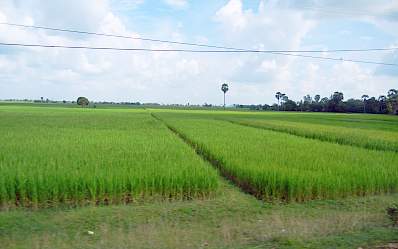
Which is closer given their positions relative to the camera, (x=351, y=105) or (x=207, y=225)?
(x=207, y=225)

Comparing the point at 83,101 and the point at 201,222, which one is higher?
A: the point at 83,101

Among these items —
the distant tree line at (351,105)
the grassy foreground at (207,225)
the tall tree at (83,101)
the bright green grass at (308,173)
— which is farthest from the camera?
the tall tree at (83,101)

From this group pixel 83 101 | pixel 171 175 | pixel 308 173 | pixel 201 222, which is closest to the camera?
pixel 201 222

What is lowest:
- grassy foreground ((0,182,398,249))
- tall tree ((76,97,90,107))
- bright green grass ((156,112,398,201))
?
grassy foreground ((0,182,398,249))

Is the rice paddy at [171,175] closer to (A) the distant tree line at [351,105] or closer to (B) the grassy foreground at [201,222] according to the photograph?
(B) the grassy foreground at [201,222]

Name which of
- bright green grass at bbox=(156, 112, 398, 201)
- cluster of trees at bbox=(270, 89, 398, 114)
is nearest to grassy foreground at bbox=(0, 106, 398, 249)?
bright green grass at bbox=(156, 112, 398, 201)

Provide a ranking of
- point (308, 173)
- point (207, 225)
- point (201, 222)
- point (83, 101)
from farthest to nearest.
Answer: point (83, 101), point (308, 173), point (201, 222), point (207, 225)

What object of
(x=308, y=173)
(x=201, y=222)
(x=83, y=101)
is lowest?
(x=201, y=222)

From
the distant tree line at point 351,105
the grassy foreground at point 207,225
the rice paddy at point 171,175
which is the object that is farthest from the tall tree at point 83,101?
the grassy foreground at point 207,225

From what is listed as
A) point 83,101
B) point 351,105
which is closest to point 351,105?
point 351,105

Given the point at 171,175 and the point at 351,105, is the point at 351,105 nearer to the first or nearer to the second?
the point at 351,105

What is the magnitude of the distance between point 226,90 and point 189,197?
123 meters

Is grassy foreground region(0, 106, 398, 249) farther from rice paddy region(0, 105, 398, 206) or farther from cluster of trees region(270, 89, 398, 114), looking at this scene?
cluster of trees region(270, 89, 398, 114)

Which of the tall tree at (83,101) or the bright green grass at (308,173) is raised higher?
the tall tree at (83,101)
